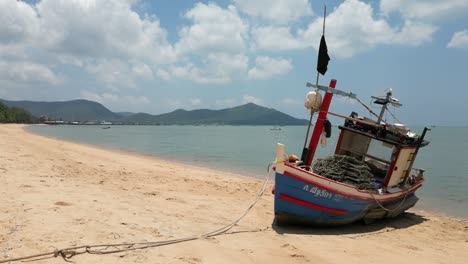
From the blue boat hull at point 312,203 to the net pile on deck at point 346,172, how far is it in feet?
1.33

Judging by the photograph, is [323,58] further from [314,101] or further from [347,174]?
[347,174]

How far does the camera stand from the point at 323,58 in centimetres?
944

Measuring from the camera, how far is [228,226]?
7.51 meters

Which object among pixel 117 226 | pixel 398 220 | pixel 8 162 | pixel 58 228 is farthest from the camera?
pixel 8 162

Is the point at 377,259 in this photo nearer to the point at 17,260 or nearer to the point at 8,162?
the point at 17,260

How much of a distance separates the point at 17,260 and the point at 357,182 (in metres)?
7.35

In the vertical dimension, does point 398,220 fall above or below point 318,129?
below

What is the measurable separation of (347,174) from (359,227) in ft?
4.55

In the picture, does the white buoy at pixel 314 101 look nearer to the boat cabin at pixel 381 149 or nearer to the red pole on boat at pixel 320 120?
the red pole on boat at pixel 320 120

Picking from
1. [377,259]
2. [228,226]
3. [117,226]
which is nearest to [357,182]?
[377,259]

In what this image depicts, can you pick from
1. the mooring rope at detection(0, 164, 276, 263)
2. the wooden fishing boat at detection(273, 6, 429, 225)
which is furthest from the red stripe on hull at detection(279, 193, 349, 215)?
the mooring rope at detection(0, 164, 276, 263)

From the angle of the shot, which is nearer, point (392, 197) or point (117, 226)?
point (117, 226)

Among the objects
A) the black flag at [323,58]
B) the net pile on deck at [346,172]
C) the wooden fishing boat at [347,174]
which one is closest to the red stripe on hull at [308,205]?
the wooden fishing boat at [347,174]

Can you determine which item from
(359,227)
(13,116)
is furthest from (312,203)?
(13,116)
